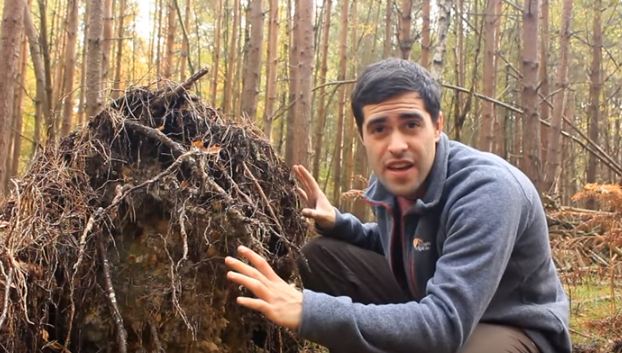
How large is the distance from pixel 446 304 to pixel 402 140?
617mm

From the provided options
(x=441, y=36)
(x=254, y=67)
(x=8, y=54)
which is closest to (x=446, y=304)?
(x=8, y=54)

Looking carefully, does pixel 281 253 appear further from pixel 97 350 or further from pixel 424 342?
pixel 424 342

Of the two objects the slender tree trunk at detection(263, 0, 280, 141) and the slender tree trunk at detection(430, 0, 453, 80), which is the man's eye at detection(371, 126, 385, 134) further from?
the slender tree trunk at detection(263, 0, 280, 141)

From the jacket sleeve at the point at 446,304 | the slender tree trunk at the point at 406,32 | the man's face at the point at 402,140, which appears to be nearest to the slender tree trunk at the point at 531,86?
the slender tree trunk at the point at 406,32

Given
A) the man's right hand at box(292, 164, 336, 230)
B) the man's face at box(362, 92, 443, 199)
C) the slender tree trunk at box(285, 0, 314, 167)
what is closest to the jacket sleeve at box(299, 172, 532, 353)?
the man's face at box(362, 92, 443, 199)

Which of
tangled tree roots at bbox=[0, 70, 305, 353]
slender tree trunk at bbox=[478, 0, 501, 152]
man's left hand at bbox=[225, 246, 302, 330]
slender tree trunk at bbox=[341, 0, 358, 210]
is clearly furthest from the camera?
slender tree trunk at bbox=[341, 0, 358, 210]

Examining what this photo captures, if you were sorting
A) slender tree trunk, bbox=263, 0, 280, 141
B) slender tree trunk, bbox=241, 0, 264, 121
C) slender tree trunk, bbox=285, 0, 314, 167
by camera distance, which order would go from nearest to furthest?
1. slender tree trunk, bbox=285, 0, 314, 167
2. slender tree trunk, bbox=241, 0, 264, 121
3. slender tree trunk, bbox=263, 0, 280, 141

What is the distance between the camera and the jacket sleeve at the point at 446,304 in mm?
1729

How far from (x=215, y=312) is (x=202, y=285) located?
0.45ft

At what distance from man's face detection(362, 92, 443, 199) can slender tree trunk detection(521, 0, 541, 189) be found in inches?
190

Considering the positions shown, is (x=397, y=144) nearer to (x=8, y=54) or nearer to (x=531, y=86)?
(x=8, y=54)

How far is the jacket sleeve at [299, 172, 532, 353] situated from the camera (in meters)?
1.73

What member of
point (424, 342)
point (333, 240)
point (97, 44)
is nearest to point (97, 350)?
point (333, 240)

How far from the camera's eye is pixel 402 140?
6.91ft
